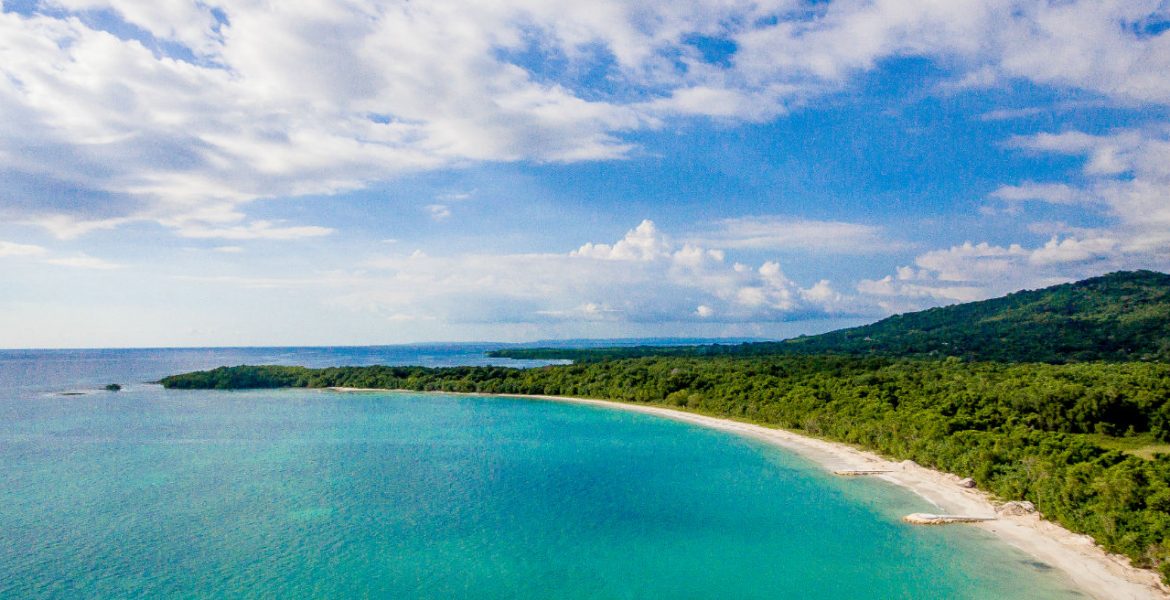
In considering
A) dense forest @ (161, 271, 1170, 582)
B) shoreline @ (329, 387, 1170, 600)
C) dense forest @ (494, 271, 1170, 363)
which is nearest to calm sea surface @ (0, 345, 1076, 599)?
shoreline @ (329, 387, 1170, 600)

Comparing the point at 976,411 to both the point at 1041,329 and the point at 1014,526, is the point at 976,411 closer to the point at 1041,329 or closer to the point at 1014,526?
the point at 1014,526

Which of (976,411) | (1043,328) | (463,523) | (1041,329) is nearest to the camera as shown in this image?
(463,523)

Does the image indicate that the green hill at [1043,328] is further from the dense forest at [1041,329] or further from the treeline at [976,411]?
the treeline at [976,411]

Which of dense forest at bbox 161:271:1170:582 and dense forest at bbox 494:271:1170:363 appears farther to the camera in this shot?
dense forest at bbox 494:271:1170:363

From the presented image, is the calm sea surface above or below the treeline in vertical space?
below

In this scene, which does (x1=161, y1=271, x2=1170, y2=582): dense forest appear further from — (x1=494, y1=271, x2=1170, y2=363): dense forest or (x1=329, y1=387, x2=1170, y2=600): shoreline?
(x1=329, y1=387, x2=1170, y2=600): shoreline

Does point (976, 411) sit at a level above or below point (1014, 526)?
above

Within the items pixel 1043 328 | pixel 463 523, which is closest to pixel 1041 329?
pixel 1043 328
